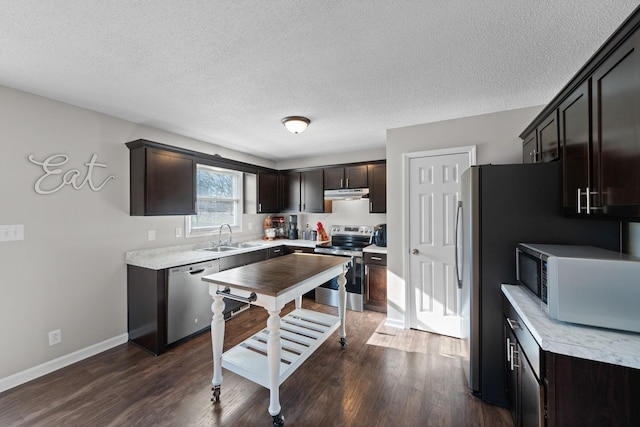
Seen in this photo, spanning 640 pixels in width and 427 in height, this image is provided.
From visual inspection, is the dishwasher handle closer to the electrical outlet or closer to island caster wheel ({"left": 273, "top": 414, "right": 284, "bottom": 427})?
island caster wheel ({"left": 273, "top": 414, "right": 284, "bottom": 427})

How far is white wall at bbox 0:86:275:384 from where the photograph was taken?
210 cm

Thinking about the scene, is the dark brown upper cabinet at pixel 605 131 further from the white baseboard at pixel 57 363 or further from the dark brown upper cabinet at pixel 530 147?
the white baseboard at pixel 57 363

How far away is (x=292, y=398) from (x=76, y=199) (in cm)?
269

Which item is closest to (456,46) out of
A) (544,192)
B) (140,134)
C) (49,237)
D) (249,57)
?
(544,192)

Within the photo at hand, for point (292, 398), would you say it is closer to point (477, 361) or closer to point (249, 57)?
point (477, 361)

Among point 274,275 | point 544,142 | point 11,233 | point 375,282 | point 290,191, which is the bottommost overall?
point 375,282

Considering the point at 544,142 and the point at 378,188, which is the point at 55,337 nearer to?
the point at 378,188

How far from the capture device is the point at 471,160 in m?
2.78

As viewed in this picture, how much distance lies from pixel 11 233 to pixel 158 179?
1181mm

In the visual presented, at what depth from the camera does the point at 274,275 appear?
210 cm

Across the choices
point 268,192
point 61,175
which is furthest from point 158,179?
point 268,192

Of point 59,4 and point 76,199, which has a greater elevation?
point 59,4

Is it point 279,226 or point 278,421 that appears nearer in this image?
point 278,421

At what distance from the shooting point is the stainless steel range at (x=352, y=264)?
12.1 feet
